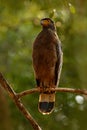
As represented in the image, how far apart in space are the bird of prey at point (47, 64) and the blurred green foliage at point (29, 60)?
0.25m

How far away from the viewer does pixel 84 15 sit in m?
9.94

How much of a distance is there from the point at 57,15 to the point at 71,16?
2.70m

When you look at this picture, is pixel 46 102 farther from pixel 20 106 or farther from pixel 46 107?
pixel 20 106

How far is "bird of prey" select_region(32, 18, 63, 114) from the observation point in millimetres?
6602

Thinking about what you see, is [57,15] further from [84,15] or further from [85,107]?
[84,15]

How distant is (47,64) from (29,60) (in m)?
2.90

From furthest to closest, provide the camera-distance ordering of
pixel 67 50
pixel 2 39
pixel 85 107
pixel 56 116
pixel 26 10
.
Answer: pixel 26 10
pixel 2 39
pixel 67 50
pixel 85 107
pixel 56 116

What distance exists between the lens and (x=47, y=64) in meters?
6.71

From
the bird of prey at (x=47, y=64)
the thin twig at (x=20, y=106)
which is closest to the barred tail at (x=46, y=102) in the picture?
the bird of prey at (x=47, y=64)

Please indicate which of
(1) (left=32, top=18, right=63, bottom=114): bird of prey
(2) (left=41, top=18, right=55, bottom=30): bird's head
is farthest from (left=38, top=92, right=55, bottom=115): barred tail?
(2) (left=41, top=18, right=55, bottom=30): bird's head

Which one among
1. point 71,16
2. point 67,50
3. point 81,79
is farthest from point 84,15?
point 81,79

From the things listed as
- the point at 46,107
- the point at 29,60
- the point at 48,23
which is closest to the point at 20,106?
the point at 46,107

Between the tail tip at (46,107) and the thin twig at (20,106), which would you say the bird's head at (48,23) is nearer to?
the tail tip at (46,107)

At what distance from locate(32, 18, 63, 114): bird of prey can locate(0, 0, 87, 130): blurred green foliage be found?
25cm
